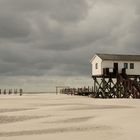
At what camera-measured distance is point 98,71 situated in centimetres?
5653

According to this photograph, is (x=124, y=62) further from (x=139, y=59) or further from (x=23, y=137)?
(x=23, y=137)

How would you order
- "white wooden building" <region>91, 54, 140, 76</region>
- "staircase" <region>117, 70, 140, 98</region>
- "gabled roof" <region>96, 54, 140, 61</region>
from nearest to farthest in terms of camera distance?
"staircase" <region>117, 70, 140, 98</region>
"white wooden building" <region>91, 54, 140, 76</region>
"gabled roof" <region>96, 54, 140, 61</region>

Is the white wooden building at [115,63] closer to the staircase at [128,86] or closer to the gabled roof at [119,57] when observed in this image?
the gabled roof at [119,57]

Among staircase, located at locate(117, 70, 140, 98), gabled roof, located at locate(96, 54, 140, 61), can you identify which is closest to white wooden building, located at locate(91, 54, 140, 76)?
gabled roof, located at locate(96, 54, 140, 61)

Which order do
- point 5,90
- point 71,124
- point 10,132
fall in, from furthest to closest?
point 5,90
point 71,124
point 10,132

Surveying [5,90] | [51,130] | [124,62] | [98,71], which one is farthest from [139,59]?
[51,130]

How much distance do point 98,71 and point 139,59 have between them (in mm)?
6171

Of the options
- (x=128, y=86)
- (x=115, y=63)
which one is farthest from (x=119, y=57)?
(x=128, y=86)

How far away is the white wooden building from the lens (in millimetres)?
55594

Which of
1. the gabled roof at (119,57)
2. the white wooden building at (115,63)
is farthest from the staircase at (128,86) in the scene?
the gabled roof at (119,57)

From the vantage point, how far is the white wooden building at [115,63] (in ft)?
182

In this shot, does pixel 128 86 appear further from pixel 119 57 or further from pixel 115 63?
pixel 119 57

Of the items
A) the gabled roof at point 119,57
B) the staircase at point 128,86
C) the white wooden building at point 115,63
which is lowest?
the staircase at point 128,86

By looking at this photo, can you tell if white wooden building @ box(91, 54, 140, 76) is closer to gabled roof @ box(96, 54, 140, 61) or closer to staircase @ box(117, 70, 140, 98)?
gabled roof @ box(96, 54, 140, 61)
